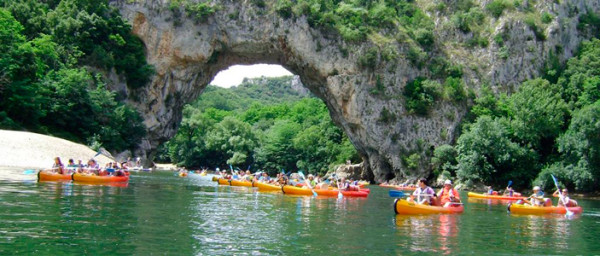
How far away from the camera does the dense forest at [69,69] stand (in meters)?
37.0

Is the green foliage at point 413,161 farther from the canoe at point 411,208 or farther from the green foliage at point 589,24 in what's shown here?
the canoe at point 411,208

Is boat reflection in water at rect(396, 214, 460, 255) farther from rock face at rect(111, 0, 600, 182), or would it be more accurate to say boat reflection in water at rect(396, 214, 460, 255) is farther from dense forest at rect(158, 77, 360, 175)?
dense forest at rect(158, 77, 360, 175)

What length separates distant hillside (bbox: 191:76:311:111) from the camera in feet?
432

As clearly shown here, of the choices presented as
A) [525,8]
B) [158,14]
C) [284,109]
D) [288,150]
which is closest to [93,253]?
[158,14]

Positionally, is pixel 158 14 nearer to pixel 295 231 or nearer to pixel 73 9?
pixel 73 9

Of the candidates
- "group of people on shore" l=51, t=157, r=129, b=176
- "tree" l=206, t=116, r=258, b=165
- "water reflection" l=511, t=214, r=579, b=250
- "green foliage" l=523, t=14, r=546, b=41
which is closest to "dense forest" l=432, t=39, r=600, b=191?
"green foliage" l=523, t=14, r=546, b=41

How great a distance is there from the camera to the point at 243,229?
13.6 m

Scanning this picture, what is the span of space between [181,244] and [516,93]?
40593 mm

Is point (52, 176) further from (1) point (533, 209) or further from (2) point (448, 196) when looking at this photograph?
(1) point (533, 209)

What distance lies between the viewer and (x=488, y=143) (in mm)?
42219

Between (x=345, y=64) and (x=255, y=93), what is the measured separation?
358ft

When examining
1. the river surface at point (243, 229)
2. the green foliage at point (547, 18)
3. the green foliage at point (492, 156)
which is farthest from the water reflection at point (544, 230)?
the green foliage at point (547, 18)

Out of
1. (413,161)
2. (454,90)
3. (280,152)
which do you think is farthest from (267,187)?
(280,152)

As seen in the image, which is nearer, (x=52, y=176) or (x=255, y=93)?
(x=52, y=176)
